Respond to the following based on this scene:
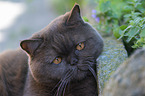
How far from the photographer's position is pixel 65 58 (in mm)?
1902

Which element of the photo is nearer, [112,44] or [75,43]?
[75,43]

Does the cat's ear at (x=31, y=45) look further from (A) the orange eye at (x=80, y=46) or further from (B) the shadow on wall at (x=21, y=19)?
(B) the shadow on wall at (x=21, y=19)

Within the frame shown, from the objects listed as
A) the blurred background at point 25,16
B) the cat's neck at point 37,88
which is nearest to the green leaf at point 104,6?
the cat's neck at point 37,88

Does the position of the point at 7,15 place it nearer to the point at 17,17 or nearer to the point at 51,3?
the point at 17,17

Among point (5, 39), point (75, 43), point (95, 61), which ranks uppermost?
point (75, 43)

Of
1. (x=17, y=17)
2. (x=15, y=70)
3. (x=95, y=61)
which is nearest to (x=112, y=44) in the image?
(x=95, y=61)

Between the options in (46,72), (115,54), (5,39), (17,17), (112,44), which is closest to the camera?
(46,72)

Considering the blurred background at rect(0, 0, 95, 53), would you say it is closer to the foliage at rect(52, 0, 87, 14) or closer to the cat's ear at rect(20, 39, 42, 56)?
the foliage at rect(52, 0, 87, 14)

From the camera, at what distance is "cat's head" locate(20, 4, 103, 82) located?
1.88 meters

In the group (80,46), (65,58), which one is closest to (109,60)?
(80,46)

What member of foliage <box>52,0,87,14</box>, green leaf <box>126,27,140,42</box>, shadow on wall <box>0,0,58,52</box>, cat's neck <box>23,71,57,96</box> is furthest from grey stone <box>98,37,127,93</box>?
shadow on wall <box>0,0,58,52</box>

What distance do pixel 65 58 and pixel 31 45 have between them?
40 cm

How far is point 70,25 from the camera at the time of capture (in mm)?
2018

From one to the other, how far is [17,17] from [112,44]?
17.1 ft
